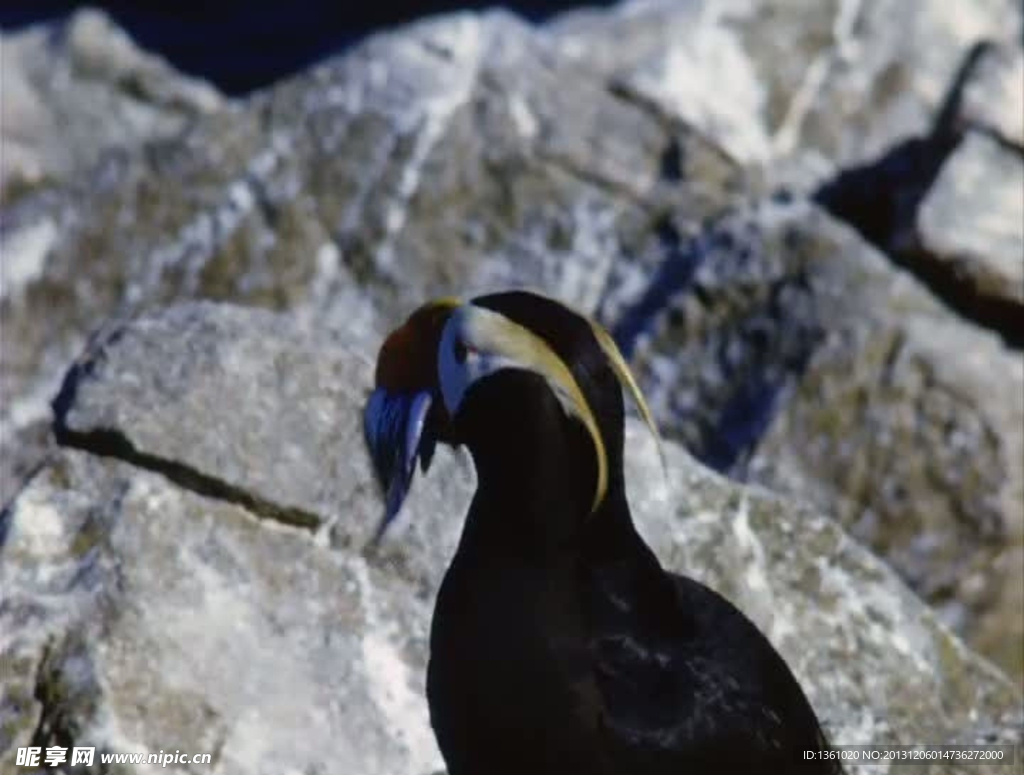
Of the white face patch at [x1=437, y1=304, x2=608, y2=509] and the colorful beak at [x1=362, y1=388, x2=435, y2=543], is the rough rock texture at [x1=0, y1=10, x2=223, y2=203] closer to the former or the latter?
the colorful beak at [x1=362, y1=388, x2=435, y2=543]

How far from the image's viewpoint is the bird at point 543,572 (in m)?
3.27

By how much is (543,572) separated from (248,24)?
6.72 meters

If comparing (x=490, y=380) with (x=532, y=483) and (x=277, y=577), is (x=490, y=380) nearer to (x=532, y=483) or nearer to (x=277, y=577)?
(x=532, y=483)

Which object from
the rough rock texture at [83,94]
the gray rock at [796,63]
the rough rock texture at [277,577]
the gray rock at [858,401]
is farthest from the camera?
the rough rock texture at [83,94]

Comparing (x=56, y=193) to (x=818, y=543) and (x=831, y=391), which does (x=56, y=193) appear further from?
(x=818, y=543)

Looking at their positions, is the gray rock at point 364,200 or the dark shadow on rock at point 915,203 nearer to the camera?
the dark shadow on rock at point 915,203

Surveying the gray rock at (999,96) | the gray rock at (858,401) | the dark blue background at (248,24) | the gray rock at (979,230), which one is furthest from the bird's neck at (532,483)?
the dark blue background at (248,24)

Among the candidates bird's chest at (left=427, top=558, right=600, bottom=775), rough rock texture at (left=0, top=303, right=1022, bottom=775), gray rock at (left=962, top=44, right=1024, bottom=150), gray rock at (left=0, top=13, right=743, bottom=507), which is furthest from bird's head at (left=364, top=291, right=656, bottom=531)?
gray rock at (left=962, top=44, right=1024, bottom=150)

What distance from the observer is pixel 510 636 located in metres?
3.31

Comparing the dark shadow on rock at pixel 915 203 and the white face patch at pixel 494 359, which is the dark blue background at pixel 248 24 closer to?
the dark shadow on rock at pixel 915 203

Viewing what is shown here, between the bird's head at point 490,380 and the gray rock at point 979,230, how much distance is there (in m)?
2.25

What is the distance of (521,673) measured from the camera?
3303 mm

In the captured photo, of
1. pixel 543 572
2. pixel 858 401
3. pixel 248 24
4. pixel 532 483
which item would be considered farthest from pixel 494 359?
pixel 248 24

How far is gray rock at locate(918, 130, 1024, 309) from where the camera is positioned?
5.45 meters
